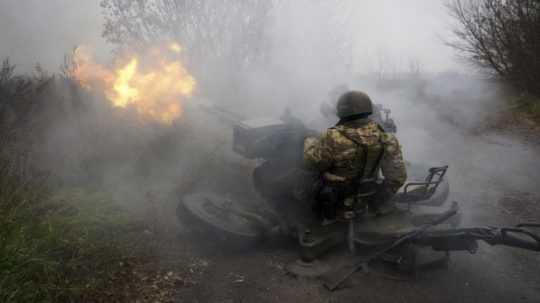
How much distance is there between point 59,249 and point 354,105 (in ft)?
10.5

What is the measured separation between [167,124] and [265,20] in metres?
4.64

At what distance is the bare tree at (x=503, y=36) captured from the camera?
1092 cm

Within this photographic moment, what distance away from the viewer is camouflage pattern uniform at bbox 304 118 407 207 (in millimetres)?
4156

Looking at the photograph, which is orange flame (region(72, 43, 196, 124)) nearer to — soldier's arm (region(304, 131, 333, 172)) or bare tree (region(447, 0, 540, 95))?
soldier's arm (region(304, 131, 333, 172))

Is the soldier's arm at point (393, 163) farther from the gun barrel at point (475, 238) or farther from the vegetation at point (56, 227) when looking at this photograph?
the vegetation at point (56, 227)

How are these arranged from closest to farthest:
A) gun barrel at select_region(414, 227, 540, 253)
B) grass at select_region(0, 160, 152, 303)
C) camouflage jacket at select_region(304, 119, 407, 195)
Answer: grass at select_region(0, 160, 152, 303), gun barrel at select_region(414, 227, 540, 253), camouflage jacket at select_region(304, 119, 407, 195)

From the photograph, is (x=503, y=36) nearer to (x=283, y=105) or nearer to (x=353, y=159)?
(x=283, y=105)

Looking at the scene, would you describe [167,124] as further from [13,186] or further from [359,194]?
[359,194]

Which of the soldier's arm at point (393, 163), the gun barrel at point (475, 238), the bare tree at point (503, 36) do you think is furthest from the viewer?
the bare tree at point (503, 36)

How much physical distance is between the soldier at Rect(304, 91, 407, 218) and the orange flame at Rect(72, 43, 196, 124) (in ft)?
14.1

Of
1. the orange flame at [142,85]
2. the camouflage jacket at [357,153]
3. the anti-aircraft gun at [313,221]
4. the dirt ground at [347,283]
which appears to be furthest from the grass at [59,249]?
the orange flame at [142,85]

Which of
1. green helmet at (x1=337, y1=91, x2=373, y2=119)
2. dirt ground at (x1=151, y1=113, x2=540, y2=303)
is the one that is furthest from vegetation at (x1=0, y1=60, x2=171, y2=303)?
green helmet at (x1=337, y1=91, x2=373, y2=119)

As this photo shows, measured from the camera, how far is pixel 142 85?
7777 millimetres

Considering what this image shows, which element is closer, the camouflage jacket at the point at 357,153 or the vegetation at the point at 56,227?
the vegetation at the point at 56,227
